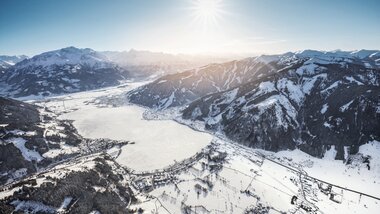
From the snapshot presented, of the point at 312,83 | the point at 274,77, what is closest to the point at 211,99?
the point at 274,77

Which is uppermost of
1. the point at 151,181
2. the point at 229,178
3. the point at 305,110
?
the point at 305,110

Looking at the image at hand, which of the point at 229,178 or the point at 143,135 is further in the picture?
the point at 143,135

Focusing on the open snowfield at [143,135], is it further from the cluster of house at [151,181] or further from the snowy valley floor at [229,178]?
the cluster of house at [151,181]

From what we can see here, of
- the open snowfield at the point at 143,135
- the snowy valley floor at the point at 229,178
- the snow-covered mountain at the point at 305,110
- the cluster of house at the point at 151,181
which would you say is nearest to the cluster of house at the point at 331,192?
the snowy valley floor at the point at 229,178

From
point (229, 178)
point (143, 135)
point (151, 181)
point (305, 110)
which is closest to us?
point (229, 178)

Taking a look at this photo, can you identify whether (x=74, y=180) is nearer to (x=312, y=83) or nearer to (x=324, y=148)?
(x=324, y=148)

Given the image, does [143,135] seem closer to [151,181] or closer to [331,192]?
[151,181]

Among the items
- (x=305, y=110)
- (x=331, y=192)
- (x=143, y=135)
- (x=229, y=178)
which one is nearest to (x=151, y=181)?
(x=229, y=178)
